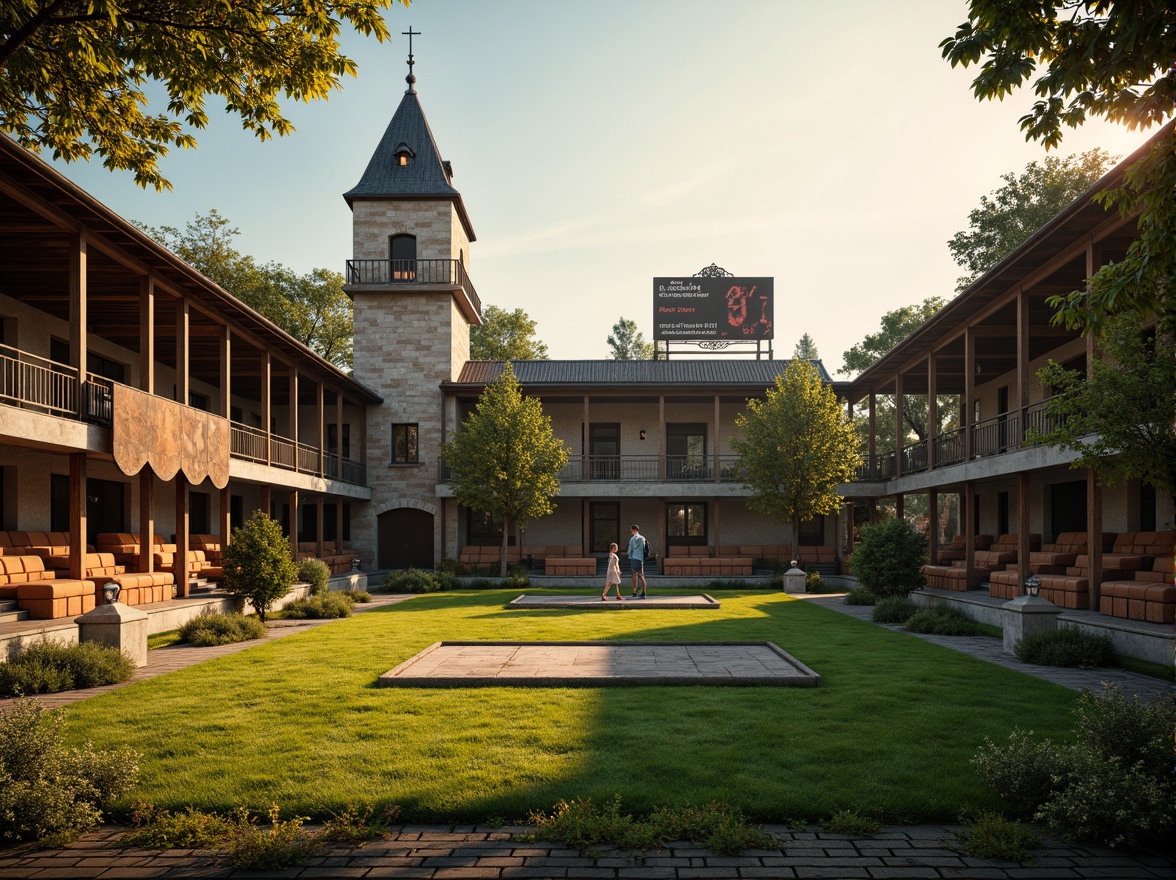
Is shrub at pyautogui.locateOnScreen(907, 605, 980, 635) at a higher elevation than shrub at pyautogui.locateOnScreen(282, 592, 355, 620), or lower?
higher

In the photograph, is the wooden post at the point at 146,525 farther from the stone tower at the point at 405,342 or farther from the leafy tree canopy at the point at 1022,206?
the leafy tree canopy at the point at 1022,206

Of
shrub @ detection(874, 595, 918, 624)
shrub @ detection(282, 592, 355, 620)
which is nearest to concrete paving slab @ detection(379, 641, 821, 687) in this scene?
shrub @ detection(874, 595, 918, 624)

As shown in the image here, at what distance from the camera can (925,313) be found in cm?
4128

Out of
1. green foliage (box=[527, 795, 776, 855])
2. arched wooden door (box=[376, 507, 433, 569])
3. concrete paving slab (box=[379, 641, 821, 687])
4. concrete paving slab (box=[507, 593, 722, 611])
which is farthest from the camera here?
arched wooden door (box=[376, 507, 433, 569])

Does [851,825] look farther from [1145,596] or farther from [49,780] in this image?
[1145,596]

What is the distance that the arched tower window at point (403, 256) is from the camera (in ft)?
105

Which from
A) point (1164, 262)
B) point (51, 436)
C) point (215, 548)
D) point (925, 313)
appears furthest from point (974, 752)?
point (925, 313)

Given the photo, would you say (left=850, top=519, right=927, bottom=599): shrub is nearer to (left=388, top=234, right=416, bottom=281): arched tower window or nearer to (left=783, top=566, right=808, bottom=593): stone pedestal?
(left=783, top=566, right=808, bottom=593): stone pedestal

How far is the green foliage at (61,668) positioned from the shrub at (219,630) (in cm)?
285

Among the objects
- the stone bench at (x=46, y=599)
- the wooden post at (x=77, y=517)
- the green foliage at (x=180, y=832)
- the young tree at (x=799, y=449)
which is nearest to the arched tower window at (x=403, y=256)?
the young tree at (x=799, y=449)

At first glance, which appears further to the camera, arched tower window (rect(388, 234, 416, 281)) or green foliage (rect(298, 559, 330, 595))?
arched tower window (rect(388, 234, 416, 281))

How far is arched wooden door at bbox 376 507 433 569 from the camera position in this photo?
31234 mm

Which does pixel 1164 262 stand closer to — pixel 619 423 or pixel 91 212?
pixel 91 212

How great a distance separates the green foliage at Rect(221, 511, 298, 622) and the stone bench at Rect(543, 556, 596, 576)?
37.6 feet
